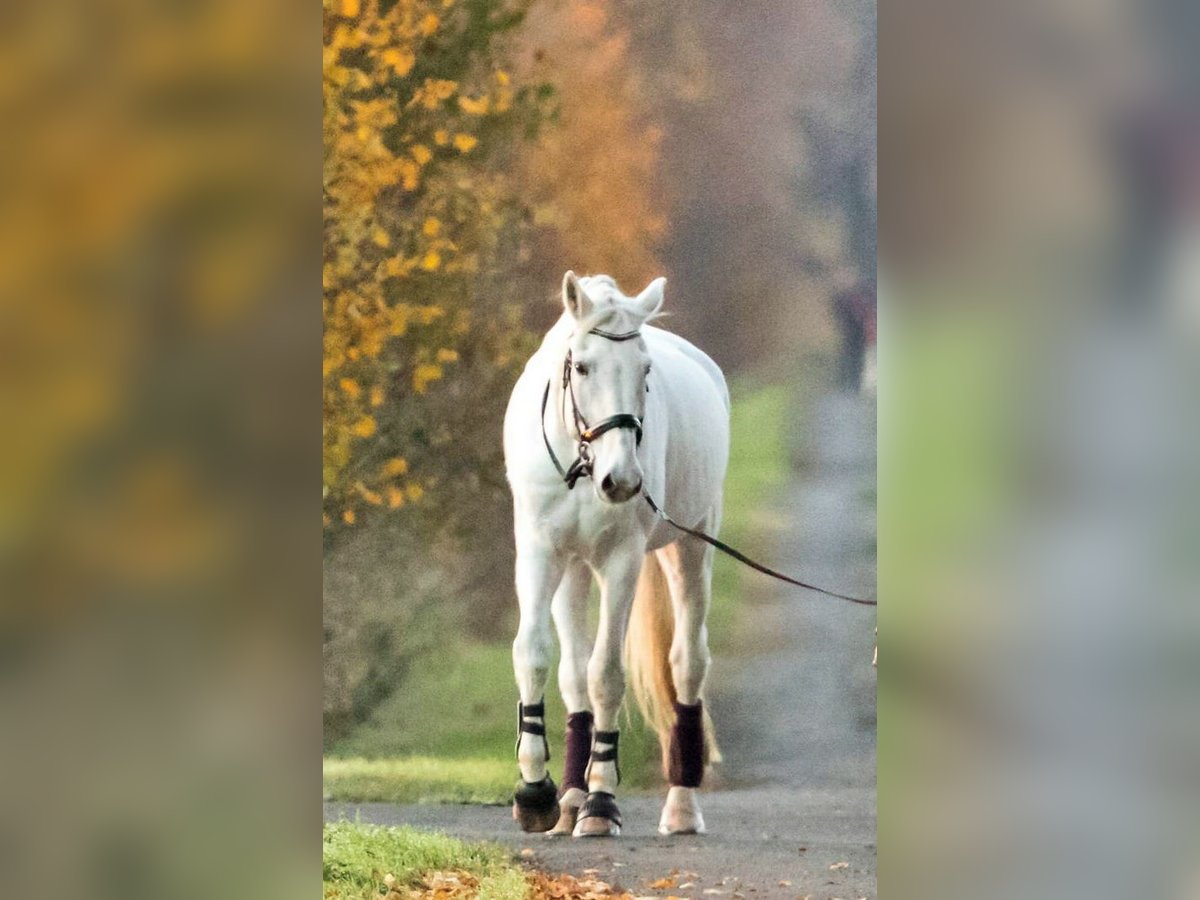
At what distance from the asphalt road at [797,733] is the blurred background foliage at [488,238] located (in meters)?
0.19

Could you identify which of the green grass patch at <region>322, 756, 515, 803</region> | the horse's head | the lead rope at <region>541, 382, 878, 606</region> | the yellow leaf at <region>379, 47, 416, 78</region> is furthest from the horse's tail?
the yellow leaf at <region>379, 47, 416, 78</region>

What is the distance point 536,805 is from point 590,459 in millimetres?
841

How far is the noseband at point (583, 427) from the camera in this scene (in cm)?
289

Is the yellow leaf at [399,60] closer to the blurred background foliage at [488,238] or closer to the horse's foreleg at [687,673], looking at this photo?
the blurred background foliage at [488,238]

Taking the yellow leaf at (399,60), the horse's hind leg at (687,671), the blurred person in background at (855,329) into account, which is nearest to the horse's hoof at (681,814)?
the horse's hind leg at (687,671)

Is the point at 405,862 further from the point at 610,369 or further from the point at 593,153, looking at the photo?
the point at 593,153

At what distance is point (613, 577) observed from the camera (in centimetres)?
296

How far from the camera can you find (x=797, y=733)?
293cm

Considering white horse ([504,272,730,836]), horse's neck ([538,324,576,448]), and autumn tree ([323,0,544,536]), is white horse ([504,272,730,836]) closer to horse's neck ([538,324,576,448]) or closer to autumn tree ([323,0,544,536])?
horse's neck ([538,324,576,448])

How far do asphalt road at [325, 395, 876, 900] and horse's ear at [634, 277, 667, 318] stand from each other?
44cm

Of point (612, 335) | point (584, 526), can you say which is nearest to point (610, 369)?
point (612, 335)

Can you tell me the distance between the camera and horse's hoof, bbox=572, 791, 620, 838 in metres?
2.95
